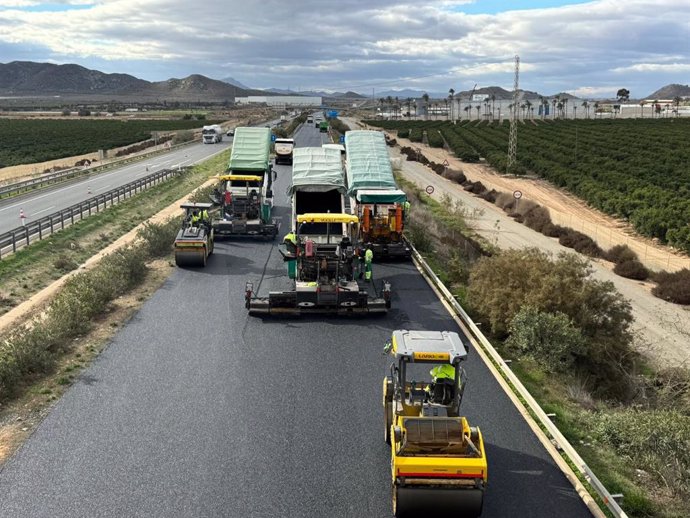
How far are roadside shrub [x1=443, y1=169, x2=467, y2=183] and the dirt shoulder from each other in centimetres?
85

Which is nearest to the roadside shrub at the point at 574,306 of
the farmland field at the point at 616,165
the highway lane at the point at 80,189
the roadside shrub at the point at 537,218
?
the farmland field at the point at 616,165

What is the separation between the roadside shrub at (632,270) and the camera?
31.1 metres

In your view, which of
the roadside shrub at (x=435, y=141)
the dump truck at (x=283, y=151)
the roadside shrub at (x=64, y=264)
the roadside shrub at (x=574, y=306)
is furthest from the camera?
the roadside shrub at (x=435, y=141)

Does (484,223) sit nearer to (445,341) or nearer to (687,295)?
(687,295)

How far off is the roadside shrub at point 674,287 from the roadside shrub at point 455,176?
34164 mm

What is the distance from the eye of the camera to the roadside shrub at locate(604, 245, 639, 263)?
33.0 metres

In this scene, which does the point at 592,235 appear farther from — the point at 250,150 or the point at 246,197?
the point at 246,197

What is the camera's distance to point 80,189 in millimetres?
49750

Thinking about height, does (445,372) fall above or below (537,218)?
above

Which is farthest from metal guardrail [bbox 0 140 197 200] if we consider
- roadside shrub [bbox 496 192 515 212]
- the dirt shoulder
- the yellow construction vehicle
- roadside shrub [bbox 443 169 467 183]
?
the yellow construction vehicle

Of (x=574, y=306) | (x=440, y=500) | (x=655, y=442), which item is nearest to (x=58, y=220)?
(x=574, y=306)

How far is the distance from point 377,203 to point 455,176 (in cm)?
3892

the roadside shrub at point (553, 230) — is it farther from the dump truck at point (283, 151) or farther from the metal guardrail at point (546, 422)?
the dump truck at point (283, 151)

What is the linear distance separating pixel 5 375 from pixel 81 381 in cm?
152
